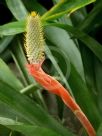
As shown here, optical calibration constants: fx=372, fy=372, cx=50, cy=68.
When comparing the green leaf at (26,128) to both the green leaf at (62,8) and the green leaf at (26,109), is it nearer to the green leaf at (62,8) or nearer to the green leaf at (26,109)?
the green leaf at (26,109)

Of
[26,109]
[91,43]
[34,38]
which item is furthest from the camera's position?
[91,43]

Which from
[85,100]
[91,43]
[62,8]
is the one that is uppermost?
[62,8]

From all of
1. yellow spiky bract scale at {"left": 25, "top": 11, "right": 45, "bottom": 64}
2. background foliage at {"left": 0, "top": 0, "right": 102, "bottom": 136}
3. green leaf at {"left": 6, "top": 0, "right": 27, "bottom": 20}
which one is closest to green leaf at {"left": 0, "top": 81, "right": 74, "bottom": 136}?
background foliage at {"left": 0, "top": 0, "right": 102, "bottom": 136}

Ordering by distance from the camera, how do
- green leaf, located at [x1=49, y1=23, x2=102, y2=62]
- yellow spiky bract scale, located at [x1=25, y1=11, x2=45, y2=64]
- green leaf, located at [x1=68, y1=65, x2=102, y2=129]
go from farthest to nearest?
green leaf, located at [x1=49, y1=23, x2=102, y2=62]
green leaf, located at [x1=68, y1=65, x2=102, y2=129]
yellow spiky bract scale, located at [x1=25, y1=11, x2=45, y2=64]

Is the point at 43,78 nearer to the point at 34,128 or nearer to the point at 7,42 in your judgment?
the point at 34,128

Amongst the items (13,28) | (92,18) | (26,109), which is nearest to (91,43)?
(92,18)

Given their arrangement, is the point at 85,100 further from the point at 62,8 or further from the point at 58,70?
the point at 62,8

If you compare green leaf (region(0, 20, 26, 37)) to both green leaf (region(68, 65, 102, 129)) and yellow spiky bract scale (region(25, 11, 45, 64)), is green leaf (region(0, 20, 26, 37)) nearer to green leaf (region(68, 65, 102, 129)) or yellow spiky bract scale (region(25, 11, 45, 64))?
green leaf (region(68, 65, 102, 129))

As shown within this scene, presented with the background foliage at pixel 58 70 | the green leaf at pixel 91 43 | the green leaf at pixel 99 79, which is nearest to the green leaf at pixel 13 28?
the background foliage at pixel 58 70

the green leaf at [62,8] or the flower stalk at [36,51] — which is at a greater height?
the green leaf at [62,8]
